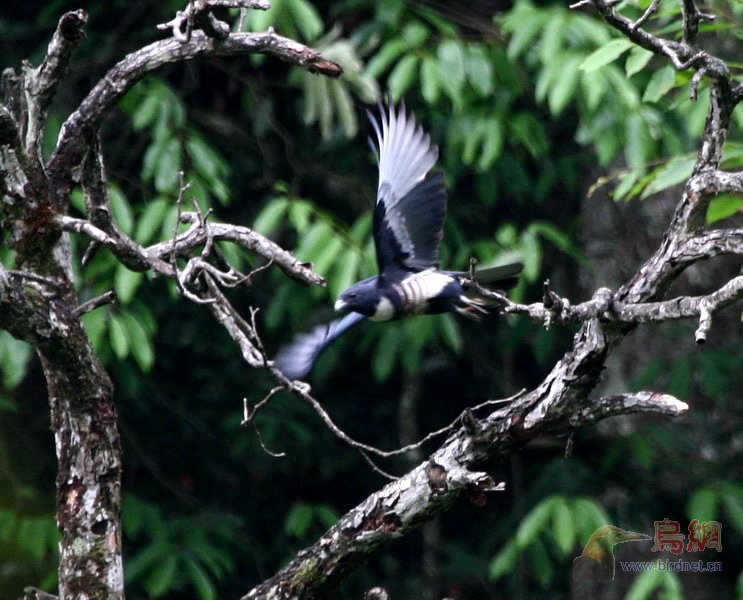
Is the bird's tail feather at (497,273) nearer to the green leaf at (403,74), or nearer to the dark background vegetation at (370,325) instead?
the dark background vegetation at (370,325)

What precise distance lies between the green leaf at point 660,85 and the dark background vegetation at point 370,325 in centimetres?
45

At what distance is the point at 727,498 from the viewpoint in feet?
11.1

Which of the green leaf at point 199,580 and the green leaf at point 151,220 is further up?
the green leaf at point 151,220

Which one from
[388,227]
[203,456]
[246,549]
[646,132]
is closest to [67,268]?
[388,227]

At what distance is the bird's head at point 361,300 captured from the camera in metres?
2.14

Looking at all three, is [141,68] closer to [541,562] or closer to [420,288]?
[420,288]

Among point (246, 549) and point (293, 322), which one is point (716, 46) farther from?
point (246, 549)

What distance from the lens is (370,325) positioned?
355 centimetres

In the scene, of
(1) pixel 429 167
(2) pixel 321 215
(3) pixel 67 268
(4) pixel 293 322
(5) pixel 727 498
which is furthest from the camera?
(4) pixel 293 322

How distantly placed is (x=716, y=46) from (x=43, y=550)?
2.69 m

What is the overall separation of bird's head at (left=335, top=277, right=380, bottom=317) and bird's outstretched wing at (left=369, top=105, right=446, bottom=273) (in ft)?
0.25

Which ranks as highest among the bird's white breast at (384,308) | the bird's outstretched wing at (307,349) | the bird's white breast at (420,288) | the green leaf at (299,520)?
the bird's white breast at (420,288)

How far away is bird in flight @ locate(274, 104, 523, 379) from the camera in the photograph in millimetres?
2160

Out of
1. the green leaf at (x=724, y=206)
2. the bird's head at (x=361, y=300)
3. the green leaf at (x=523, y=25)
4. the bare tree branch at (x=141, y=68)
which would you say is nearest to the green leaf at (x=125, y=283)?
the bird's head at (x=361, y=300)
